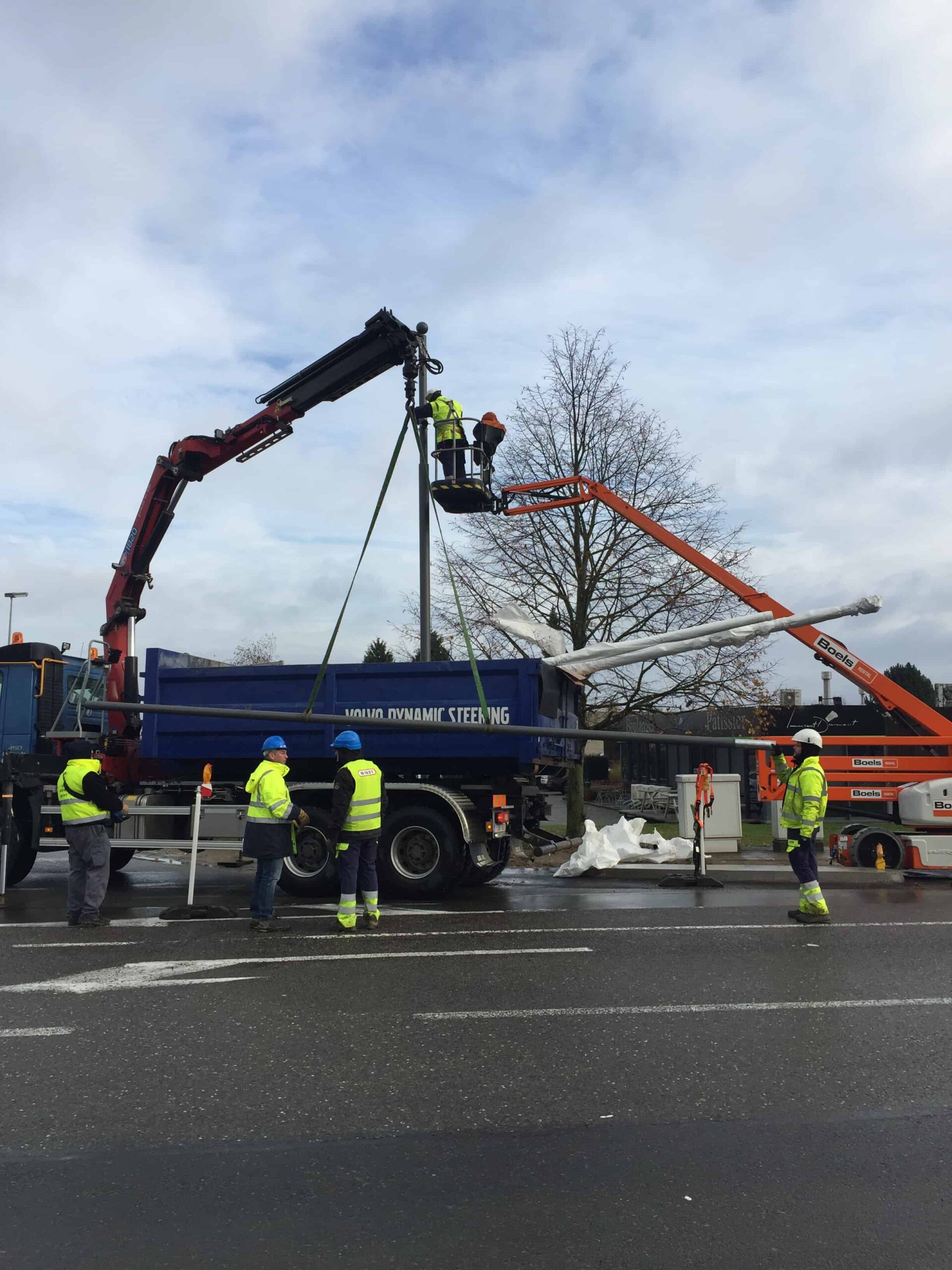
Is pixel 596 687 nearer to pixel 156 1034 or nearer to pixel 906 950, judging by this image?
pixel 906 950

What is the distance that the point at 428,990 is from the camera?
263 inches

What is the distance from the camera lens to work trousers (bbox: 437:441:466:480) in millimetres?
11930

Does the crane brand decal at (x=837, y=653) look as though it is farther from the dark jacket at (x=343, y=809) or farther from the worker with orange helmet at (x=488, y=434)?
the dark jacket at (x=343, y=809)

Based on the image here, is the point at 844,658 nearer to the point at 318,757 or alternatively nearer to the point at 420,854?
the point at 420,854

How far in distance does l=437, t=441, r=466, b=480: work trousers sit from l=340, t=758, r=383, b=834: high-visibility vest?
13.1ft

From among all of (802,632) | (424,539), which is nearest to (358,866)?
(424,539)

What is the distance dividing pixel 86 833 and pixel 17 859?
137 inches

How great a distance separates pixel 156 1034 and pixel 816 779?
6.43m

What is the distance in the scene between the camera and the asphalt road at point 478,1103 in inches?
133

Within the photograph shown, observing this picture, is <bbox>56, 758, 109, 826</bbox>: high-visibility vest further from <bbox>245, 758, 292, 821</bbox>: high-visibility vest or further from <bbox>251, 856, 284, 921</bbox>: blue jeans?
<bbox>251, 856, 284, 921</bbox>: blue jeans

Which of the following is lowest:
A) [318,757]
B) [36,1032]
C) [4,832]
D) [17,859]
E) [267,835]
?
[36,1032]

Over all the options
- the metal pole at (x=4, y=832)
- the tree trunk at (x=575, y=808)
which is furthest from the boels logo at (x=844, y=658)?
the metal pole at (x=4, y=832)

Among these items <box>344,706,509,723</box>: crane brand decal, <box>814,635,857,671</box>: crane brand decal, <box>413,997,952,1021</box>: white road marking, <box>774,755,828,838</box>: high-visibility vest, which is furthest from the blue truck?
<box>413,997,952,1021</box>: white road marking

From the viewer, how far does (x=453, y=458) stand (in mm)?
11953
